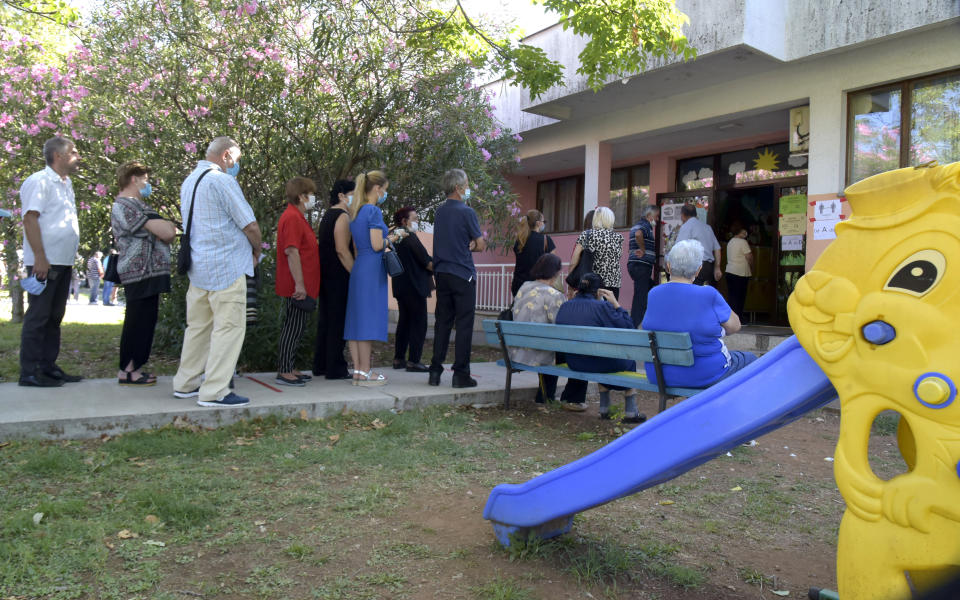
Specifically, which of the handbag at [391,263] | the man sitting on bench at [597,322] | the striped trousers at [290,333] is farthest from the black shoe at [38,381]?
the man sitting on bench at [597,322]

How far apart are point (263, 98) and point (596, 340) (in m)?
4.92

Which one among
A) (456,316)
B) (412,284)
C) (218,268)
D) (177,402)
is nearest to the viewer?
(218,268)

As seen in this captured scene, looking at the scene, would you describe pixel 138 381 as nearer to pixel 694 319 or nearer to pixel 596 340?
pixel 596 340

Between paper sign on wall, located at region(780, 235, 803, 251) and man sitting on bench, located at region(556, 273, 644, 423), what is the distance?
620cm

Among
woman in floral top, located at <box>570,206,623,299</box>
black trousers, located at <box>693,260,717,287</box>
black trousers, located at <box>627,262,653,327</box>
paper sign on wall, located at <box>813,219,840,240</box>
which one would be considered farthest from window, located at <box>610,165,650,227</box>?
woman in floral top, located at <box>570,206,623,299</box>

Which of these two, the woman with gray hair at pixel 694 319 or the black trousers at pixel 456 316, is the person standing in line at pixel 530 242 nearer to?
the black trousers at pixel 456 316

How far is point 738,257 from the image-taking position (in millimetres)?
10812

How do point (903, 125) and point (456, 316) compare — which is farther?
point (903, 125)

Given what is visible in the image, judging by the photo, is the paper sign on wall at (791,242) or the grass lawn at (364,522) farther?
the paper sign on wall at (791,242)

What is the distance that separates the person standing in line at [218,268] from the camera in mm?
4980

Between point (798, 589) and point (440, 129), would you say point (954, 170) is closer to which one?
point (798, 589)

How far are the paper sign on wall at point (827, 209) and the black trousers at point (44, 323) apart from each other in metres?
8.56

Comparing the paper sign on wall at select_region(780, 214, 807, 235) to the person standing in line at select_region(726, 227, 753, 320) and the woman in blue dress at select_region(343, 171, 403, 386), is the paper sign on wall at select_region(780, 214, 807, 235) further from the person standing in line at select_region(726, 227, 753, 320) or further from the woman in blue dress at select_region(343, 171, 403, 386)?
the woman in blue dress at select_region(343, 171, 403, 386)

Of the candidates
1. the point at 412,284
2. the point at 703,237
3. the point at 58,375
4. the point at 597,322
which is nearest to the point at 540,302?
the point at 597,322
